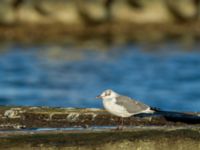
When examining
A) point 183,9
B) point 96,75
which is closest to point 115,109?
point 96,75

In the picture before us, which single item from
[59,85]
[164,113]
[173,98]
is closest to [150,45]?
[59,85]

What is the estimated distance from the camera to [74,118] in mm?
9539

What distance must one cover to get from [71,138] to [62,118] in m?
1.69

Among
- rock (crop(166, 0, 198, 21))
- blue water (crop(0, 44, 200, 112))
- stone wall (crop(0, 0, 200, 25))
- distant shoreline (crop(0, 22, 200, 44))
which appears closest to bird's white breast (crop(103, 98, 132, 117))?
blue water (crop(0, 44, 200, 112))

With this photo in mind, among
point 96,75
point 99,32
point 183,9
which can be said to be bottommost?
point 96,75

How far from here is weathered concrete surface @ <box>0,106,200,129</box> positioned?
9.21 meters

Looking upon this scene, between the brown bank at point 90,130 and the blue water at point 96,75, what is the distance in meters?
11.3

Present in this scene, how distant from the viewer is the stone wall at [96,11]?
40375 mm

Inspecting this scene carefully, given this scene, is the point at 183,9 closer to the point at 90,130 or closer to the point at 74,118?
the point at 74,118

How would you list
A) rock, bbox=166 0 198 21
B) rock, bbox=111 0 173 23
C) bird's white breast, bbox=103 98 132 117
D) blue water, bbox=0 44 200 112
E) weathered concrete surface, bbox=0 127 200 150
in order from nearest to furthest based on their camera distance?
weathered concrete surface, bbox=0 127 200 150 → bird's white breast, bbox=103 98 132 117 → blue water, bbox=0 44 200 112 → rock, bbox=166 0 198 21 → rock, bbox=111 0 173 23

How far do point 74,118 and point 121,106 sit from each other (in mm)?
664

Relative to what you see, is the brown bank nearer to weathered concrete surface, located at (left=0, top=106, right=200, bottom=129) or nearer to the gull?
weathered concrete surface, located at (left=0, top=106, right=200, bottom=129)

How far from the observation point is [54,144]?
25.2 ft

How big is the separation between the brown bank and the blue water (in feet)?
36.9
